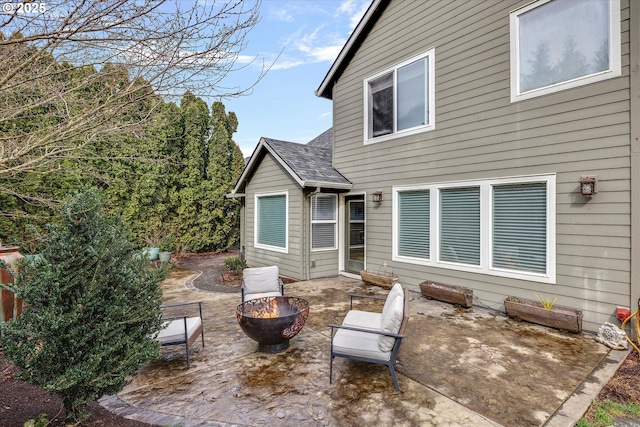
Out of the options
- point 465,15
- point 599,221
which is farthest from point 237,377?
point 465,15

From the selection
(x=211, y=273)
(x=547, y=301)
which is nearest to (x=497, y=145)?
(x=547, y=301)

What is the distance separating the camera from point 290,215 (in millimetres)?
8523

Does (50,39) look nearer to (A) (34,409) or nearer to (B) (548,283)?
(A) (34,409)

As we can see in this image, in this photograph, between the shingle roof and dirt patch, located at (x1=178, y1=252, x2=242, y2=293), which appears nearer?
dirt patch, located at (x1=178, y1=252, x2=242, y2=293)

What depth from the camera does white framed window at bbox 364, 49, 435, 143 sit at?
675cm

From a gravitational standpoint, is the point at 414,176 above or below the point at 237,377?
above

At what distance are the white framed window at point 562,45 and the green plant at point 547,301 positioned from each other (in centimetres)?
329

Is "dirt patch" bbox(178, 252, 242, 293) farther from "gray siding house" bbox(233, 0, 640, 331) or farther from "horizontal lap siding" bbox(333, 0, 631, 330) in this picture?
"horizontal lap siding" bbox(333, 0, 631, 330)

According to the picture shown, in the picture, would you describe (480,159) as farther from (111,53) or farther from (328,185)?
(111,53)

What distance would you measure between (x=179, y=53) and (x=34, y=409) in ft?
11.4

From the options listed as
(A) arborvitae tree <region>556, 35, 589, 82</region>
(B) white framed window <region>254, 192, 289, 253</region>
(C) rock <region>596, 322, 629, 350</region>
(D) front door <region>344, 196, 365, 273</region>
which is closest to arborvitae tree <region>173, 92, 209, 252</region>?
(B) white framed window <region>254, 192, 289, 253</region>

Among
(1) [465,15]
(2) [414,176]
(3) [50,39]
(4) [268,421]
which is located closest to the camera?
(3) [50,39]

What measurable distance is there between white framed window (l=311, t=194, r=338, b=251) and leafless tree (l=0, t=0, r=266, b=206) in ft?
17.6

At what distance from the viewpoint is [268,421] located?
2682mm
